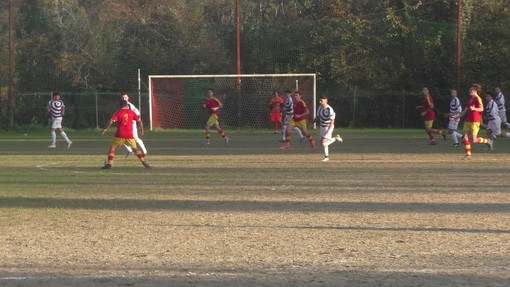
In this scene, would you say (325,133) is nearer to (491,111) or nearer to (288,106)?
(491,111)

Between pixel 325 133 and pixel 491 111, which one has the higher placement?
pixel 491 111

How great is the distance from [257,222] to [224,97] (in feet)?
110

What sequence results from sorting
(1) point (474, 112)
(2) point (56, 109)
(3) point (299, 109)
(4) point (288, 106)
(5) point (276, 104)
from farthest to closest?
(5) point (276, 104)
(4) point (288, 106)
(2) point (56, 109)
(3) point (299, 109)
(1) point (474, 112)

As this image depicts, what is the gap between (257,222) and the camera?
12.2 meters

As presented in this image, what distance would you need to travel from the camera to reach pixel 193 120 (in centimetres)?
4462

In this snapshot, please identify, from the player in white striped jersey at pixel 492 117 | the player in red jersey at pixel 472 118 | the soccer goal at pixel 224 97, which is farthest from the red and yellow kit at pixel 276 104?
the player in red jersey at pixel 472 118

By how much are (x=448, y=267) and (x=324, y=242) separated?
1.96 m

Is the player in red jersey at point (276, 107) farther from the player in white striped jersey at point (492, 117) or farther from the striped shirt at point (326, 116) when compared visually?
the striped shirt at point (326, 116)

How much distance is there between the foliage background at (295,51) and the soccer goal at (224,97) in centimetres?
349

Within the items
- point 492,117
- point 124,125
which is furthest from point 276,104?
point 124,125

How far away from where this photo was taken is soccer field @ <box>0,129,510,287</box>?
28.6 ft

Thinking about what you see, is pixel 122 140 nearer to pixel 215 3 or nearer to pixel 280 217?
pixel 280 217

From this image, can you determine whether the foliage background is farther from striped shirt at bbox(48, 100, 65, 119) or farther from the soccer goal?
striped shirt at bbox(48, 100, 65, 119)

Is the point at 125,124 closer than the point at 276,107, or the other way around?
the point at 125,124
